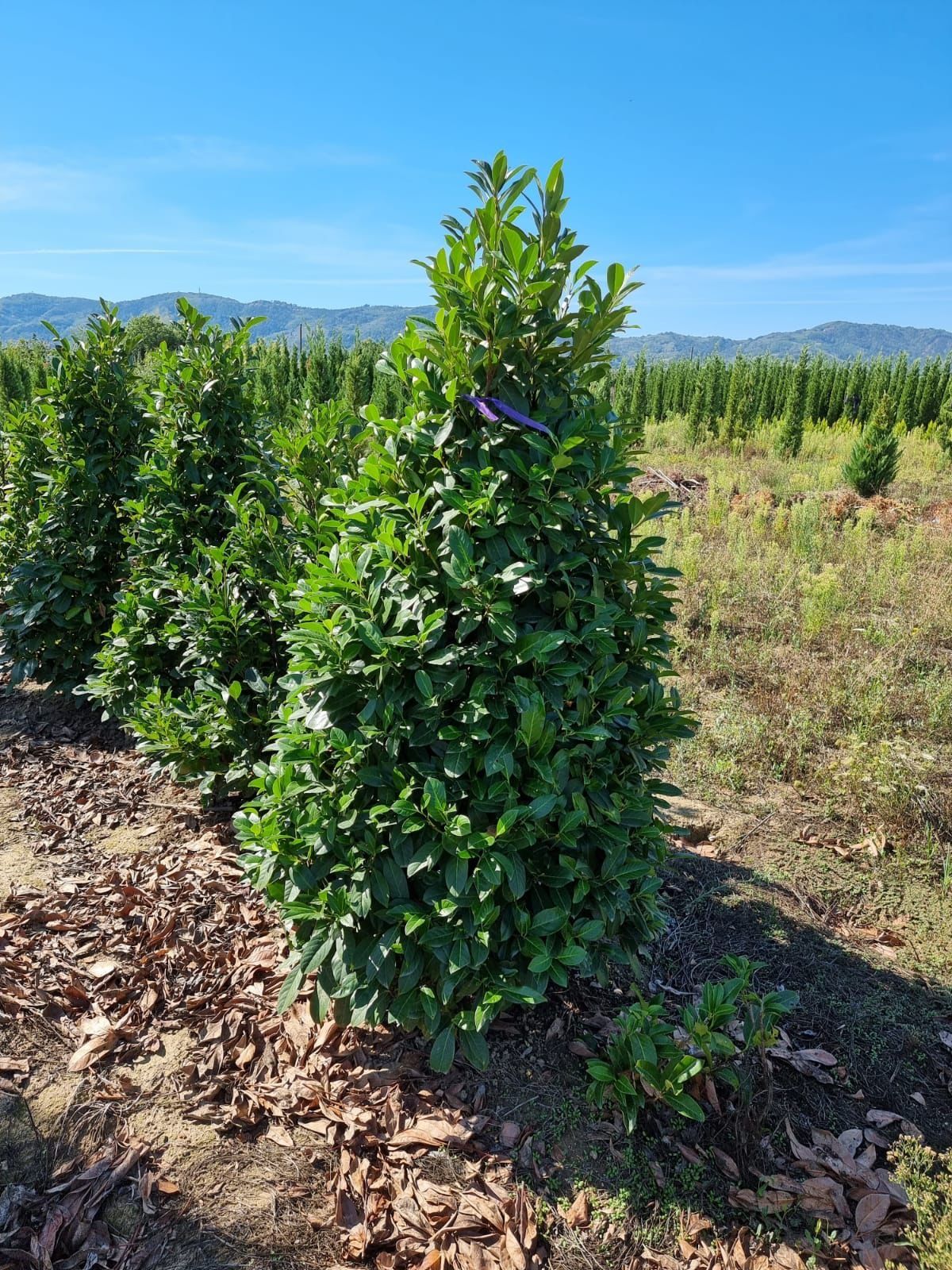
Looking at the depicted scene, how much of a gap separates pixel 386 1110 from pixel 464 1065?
298 millimetres

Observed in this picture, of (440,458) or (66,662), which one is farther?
(66,662)

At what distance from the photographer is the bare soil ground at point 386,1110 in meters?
1.98

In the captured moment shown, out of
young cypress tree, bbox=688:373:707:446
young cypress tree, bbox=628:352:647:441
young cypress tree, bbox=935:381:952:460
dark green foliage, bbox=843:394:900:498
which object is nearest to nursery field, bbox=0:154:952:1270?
dark green foliage, bbox=843:394:900:498

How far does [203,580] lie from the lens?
11.8 feet

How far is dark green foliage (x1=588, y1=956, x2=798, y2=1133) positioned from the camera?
6.96 ft

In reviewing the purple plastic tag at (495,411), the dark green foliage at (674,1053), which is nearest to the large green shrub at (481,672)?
the purple plastic tag at (495,411)

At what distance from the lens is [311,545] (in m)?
3.10

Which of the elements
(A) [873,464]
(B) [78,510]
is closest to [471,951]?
(B) [78,510]

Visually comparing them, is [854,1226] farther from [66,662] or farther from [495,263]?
[66,662]

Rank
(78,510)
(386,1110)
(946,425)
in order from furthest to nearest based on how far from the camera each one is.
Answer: (946,425), (78,510), (386,1110)

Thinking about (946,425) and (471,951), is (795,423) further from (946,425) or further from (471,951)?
(471,951)

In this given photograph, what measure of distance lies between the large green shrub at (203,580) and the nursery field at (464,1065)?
544 mm

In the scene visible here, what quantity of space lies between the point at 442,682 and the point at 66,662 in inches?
148

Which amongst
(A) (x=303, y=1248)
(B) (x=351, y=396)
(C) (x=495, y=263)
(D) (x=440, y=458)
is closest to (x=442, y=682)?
(D) (x=440, y=458)
